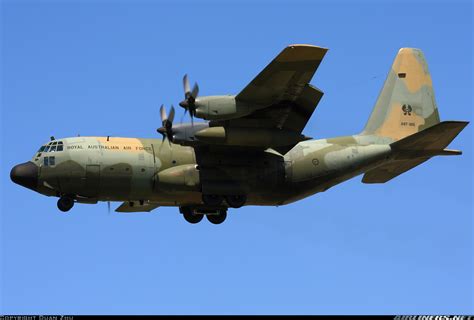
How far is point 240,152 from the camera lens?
32250 millimetres

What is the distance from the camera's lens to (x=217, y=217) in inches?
1312

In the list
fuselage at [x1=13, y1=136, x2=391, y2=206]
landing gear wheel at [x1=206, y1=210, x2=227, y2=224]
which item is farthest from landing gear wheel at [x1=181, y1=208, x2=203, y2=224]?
fuselage at [x1=13, y1=136, x2=391, y2=206]

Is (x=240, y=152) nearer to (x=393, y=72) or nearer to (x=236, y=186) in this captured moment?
(x=236, y=186)

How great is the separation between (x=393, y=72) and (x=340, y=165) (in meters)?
5.00

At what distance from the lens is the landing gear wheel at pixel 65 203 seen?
3147 cm

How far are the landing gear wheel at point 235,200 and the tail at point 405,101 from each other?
5617 millimetres

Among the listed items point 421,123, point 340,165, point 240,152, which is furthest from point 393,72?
point 240,152

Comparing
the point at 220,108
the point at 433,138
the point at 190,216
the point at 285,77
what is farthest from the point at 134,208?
the point at 433,138

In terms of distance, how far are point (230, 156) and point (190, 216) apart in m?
2.67

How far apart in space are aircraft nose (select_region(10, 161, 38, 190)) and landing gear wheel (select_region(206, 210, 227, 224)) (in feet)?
19.2

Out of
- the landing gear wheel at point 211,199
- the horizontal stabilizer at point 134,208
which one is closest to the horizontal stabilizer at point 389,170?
the landing gear wheel at point 211,199

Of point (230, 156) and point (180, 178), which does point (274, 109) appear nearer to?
point (230, 156)

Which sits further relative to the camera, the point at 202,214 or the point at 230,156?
the point at 202,214

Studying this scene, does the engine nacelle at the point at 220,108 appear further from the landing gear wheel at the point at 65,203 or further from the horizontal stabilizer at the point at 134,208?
the horizontal stabilizer at the point at 134,208
